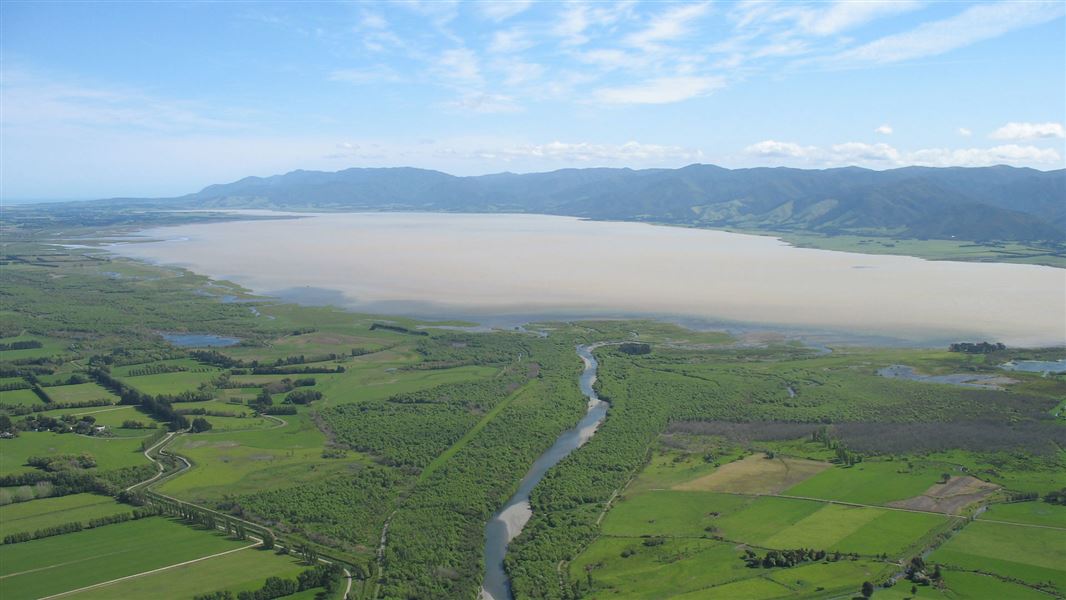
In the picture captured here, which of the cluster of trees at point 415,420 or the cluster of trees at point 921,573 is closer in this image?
the cluster of trees at point 921,573

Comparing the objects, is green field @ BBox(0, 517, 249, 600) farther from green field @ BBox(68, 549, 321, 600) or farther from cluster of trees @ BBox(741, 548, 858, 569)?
cluster of trees @ BBox(741, 548, 858, 569)

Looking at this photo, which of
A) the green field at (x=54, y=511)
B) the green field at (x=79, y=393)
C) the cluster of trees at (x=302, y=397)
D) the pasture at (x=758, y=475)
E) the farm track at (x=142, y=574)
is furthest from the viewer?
the green field at (x=79, y=393)

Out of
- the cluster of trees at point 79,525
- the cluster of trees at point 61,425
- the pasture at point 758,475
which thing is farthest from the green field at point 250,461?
the pasture at point 758,475

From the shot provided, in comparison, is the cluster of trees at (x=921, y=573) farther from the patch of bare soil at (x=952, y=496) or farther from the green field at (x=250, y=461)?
the green field at (x=250, y=461)

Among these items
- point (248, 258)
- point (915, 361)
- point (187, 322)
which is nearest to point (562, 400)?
point (915, 361)

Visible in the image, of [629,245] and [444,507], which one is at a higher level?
[629,245]

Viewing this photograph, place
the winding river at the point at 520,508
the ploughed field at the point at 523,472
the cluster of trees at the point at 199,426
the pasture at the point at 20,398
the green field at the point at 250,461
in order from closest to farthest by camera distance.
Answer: the ploughed field at the point at 523,472 < the winding river at the point at 520,508 < the green field at the point at 250,461 < the cluster of trees at the point at 199,426 < the pasture at the point at 20,398

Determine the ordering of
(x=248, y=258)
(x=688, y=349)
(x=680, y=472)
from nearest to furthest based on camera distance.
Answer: (x=680, y=472)
(x=688, y=349)
(x=248, y=258)

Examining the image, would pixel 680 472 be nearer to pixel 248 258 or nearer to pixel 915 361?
pixel 915 361
